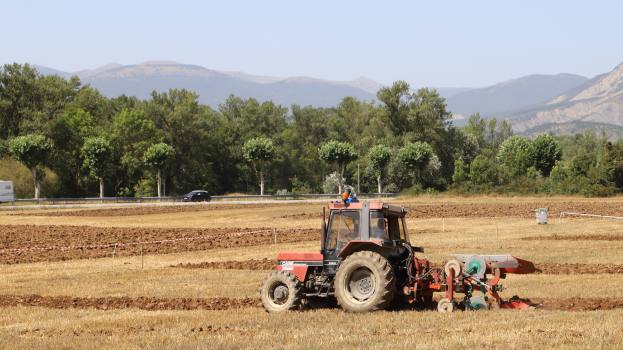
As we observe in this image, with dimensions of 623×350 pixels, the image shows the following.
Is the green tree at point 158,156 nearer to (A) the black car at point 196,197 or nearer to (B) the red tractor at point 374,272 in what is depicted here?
(A) the black car at point 196,197

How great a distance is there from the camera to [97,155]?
106188 millimetres

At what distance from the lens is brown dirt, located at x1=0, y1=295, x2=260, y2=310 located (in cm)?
2189

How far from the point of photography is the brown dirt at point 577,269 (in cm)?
2754

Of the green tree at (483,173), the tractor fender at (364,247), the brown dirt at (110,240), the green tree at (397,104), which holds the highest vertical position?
the green tree at (397,104)

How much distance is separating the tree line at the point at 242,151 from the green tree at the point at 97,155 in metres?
0.15

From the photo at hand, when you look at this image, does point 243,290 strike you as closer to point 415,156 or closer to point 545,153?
point 415,156

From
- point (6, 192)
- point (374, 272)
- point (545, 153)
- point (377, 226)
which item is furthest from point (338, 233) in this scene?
point (545, 153)

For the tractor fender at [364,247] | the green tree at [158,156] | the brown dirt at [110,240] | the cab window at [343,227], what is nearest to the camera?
the tractor fender at [364,247]

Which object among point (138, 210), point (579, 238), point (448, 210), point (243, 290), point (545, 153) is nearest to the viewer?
point (243, 290)

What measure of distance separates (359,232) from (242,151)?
108 meters

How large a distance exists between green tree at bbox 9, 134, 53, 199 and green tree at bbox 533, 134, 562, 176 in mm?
67521

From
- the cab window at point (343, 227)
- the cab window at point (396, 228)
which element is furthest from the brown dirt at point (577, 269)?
the cab window at point (343, 227)

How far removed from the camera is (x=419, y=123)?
139 m

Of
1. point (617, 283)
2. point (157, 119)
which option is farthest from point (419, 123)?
point (617, 283)
